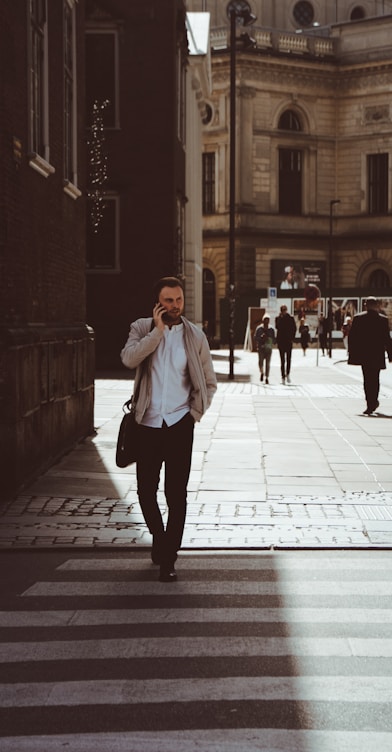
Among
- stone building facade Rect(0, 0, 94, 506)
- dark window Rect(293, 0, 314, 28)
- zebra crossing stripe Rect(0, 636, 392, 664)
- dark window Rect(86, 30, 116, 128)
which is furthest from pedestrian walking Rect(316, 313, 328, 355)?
zebra crossing stripe Rect(0, 636, 392, 664)

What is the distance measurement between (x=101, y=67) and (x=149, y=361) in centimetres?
2562

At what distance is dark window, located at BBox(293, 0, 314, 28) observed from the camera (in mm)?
70312

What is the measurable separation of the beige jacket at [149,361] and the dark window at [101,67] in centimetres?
2505

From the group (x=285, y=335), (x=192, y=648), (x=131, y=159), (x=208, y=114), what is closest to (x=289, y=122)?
(x=208, y=114)

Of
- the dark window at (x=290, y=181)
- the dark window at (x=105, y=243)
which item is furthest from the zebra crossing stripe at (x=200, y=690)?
the dark window at (x=290, y=181)

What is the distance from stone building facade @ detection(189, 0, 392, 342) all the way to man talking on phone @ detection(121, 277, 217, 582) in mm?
55410

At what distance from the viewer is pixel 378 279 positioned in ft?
214

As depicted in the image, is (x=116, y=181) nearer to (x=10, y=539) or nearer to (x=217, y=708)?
(x=10, y=539)

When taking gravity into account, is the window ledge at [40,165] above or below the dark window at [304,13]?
below

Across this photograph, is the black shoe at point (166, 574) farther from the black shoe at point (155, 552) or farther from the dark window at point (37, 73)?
the dark window at point (37, 73)

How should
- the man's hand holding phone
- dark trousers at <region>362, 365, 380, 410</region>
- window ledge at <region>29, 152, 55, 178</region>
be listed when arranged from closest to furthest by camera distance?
1. the man's hand holding phone
2. window ledge at <region>29, 152, 55, 178</region>
3. dark trousers at <region>362, 365, 380, 410</region>

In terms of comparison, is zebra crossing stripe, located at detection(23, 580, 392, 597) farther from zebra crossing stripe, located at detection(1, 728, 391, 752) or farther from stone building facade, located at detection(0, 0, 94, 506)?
stone building facade, located at detection(0, 0, 94, 506)

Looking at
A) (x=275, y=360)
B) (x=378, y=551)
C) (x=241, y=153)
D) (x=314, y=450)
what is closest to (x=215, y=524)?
(x=378, y=551)

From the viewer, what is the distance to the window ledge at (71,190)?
44.5 ft
